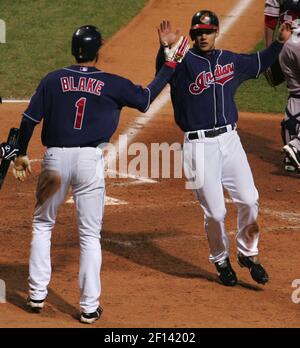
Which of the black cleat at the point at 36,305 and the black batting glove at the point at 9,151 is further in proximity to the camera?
the black batting glove at the point at 9,151

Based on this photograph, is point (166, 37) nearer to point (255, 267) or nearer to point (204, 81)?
point (204, 81)

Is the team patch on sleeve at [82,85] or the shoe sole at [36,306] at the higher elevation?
the team patch on sleeve at [82,85]

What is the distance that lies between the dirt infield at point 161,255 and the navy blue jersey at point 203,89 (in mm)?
1507

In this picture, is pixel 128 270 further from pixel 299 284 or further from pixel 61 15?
pixel 61 15

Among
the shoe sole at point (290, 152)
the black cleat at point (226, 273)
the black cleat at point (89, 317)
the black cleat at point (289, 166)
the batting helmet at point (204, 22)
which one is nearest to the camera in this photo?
the black cleat at point (89, 317)

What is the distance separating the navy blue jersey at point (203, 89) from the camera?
Result: 9898 millimetres

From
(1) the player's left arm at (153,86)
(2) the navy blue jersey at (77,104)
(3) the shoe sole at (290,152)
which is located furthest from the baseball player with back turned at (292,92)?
(2) the navy blue jersey at (77,104)

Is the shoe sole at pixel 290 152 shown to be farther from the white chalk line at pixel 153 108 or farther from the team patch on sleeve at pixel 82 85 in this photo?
the team patch on sleeve at pixel 82 85

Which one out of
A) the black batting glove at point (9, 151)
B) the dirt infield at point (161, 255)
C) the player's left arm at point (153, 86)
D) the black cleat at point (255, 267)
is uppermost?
the player's left arm at point (153, 86)

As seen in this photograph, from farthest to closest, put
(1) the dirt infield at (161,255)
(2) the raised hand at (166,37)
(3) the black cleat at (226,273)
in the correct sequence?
(3) the black cleat at (226,273)
(2) the raised hand at (166,37)
(1) the dirt infield at (161,255)

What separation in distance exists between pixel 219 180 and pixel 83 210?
1.60 meters

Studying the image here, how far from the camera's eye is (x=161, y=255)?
35.7ft

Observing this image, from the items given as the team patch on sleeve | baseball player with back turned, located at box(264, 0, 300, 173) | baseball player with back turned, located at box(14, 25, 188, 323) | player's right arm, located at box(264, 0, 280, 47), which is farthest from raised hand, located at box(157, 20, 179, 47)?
player's right arm, located at box(264, 0, 280, 47)

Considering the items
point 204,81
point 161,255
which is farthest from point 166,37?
point 161,255
